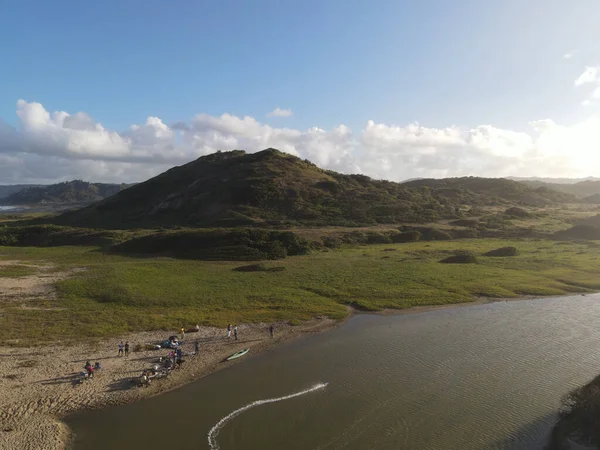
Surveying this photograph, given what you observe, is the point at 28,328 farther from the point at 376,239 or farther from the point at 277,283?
the point at 376,239

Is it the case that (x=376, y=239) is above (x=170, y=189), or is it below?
below

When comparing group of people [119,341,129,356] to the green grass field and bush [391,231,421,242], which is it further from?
bush [391,231,421,242]

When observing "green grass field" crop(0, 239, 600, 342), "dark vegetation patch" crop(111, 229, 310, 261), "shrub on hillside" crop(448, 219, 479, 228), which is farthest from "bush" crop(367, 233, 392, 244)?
"shrub on hillside" crop(448, 219, 479, 228)

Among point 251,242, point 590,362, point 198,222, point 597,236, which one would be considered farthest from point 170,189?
point 590,362

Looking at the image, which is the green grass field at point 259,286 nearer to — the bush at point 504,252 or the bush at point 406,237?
the bush at point 504,252

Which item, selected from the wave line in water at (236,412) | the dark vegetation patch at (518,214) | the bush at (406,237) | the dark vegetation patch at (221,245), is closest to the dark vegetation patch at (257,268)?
the dark vegetation patch at (221,245)

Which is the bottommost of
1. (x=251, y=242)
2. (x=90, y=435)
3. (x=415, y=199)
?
(x=90, y=435)

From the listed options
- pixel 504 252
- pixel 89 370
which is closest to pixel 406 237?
pixel 504 252
